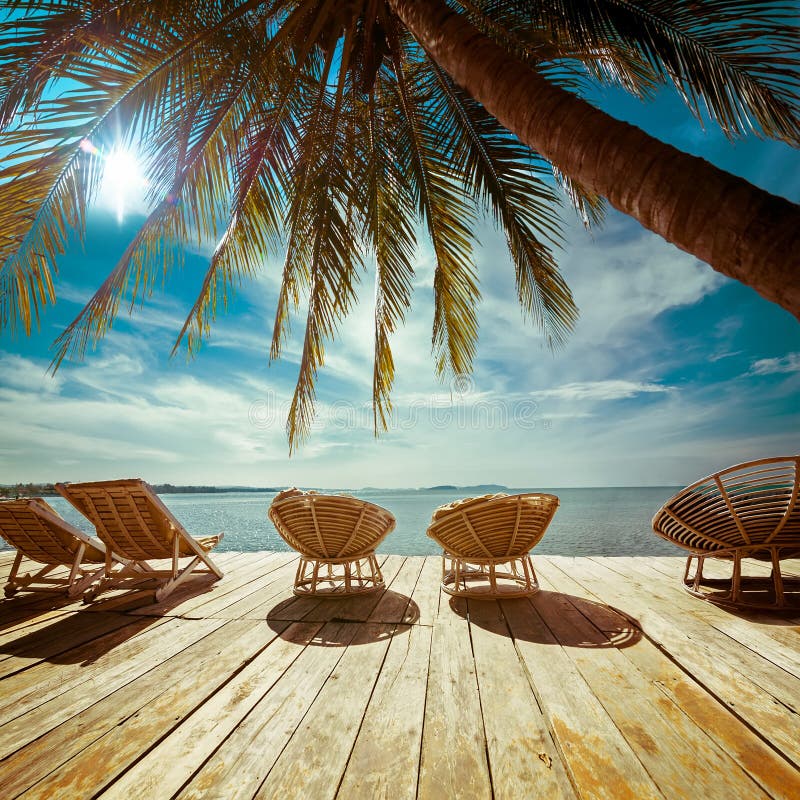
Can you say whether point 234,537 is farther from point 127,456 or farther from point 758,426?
point 127,456

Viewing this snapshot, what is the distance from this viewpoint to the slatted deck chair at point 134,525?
329 centimetres

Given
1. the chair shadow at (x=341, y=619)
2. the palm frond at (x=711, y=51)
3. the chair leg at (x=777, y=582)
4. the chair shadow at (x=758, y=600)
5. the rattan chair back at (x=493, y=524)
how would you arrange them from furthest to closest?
the rattan chair back at (x=493, y=524)
the chair leg at (x=777, y=582)
the chair shadow at (x=758, y=600)
the chair shadow at (x=341, y=619)
the palm frond at (x=711, y=51)

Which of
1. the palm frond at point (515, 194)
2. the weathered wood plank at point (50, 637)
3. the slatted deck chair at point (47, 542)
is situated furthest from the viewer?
the palm frond at point (515, 194)

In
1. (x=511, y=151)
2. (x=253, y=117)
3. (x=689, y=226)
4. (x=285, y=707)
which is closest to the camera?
(x=689, y=226)

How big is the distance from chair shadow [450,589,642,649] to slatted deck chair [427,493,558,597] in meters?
0.11

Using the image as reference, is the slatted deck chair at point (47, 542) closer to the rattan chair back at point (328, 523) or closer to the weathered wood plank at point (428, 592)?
the rattan chair back at point (328, 523)

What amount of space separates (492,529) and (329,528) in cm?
130

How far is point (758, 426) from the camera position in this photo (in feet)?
98.0

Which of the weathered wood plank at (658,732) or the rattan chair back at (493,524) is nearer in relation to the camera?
the weathered wood plank at (658,732)

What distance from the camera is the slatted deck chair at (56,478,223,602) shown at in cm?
329

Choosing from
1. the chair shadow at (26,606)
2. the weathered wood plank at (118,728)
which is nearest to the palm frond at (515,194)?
the weathered wood plank at (118,728)

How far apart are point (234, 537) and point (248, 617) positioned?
7410 mm

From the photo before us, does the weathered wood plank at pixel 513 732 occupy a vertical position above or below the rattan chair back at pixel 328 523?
below

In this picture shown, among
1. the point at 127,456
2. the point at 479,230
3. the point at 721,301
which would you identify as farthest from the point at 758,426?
the point at 127,456
